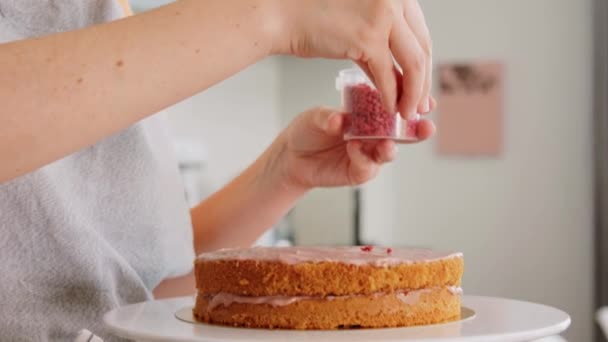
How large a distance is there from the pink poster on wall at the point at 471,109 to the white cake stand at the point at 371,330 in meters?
3.52

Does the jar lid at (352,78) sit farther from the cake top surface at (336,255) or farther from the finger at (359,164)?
the cake top surface at (336,255)

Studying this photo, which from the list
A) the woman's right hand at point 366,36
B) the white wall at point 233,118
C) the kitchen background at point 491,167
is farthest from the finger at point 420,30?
the white wall at point 233,118

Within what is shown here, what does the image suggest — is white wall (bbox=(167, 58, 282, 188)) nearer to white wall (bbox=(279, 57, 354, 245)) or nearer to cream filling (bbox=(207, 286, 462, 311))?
white wall (bbox=(279, 57, 354, 245))

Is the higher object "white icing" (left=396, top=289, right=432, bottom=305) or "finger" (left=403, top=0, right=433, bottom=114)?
"finger" (left=403, top=0, right=433, bottom=114)

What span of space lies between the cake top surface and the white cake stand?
0.07m

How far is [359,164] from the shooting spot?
3.35 ft

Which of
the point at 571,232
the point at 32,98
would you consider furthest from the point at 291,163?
the point at 571,232

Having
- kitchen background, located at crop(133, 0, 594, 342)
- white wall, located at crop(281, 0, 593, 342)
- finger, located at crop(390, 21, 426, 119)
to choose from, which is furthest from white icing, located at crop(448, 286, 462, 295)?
white wall, located at crop(281, 0, 593, 342)

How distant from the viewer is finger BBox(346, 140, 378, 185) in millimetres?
1017

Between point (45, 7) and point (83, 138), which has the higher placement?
point (45, 7)

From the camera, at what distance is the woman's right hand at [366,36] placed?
70 cm

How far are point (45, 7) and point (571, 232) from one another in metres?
3.58

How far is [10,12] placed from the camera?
Result: 0.84m

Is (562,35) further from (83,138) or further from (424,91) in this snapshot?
(83,138)
